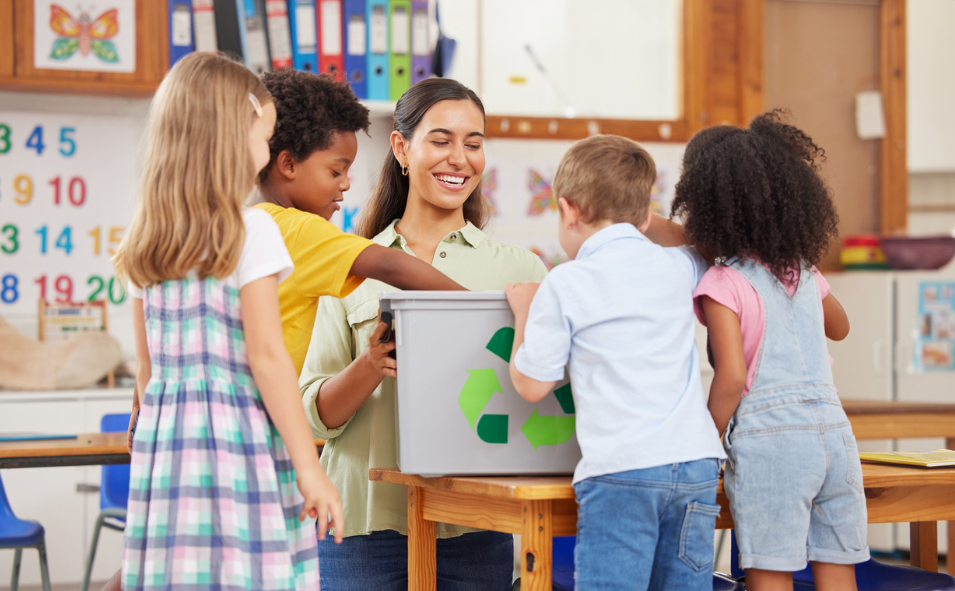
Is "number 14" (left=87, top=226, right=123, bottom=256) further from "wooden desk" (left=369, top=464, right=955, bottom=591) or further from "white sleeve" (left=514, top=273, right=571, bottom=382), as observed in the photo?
"white sleeve" (left=514, top=273, right=571, bottom=382)

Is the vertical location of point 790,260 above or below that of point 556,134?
below

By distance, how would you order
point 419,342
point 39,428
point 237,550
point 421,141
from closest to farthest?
point 237,550
point 419,342
point 421,141
point 39,428

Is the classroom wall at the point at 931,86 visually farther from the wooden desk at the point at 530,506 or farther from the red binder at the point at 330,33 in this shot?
the wooden desk at the point at 530,506

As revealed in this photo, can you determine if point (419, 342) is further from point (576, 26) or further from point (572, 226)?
point (576, 26)

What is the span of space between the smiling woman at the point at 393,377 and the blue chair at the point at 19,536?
1.43m

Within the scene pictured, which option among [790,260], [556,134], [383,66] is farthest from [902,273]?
[790,260]

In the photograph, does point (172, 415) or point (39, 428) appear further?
point (39, 428)

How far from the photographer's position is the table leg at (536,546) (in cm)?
110

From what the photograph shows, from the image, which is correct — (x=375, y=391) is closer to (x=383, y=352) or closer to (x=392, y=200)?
(x=383, y=352)

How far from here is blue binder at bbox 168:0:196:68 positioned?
319cm

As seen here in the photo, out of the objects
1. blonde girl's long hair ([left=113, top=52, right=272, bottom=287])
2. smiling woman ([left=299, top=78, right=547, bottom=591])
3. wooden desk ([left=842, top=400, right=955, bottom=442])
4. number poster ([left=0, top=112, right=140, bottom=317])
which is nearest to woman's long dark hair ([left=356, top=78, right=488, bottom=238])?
smiling woman ([left=299, top=78, right=547, bottom=591])

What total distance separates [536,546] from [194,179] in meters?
0.66

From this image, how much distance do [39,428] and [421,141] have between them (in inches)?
95.0

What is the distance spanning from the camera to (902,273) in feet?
12.4
